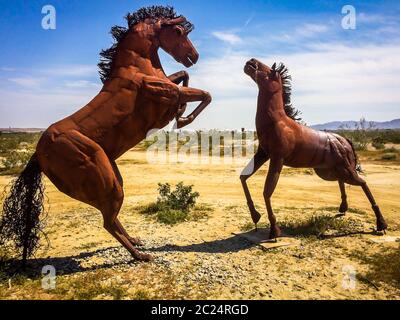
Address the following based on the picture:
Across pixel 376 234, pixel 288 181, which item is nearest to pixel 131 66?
pixel 376 234

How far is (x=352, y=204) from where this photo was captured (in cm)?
998

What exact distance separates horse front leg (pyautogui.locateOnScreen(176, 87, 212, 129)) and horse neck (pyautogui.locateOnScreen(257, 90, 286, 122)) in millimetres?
1466

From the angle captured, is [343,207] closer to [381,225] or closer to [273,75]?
[381,225]

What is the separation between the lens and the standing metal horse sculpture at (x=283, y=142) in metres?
6.21

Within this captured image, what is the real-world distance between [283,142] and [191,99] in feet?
6.66

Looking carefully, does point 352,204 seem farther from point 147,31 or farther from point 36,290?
point 36,290

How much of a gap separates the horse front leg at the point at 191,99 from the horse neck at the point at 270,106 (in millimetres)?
1466

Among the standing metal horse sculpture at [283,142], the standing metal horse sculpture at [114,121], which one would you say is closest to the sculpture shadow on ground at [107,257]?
the standing metal horse sculpture at [114,121]

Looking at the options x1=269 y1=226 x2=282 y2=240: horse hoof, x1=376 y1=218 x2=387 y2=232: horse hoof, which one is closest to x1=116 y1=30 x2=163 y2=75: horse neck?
x1=269 y1=226 x2=282 y2=240: horse hoof

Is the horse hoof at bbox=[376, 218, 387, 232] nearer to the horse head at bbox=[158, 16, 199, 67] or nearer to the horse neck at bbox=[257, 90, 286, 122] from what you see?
the horse neck at bbox=[257, 90, 286, 122]

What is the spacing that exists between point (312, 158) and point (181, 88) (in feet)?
10.2

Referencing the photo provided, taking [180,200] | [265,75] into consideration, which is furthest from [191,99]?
[180,200]

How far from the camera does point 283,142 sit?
6.19 meters

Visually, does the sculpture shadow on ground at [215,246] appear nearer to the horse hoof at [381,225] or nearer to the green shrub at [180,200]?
the green shrub at [180,200]
